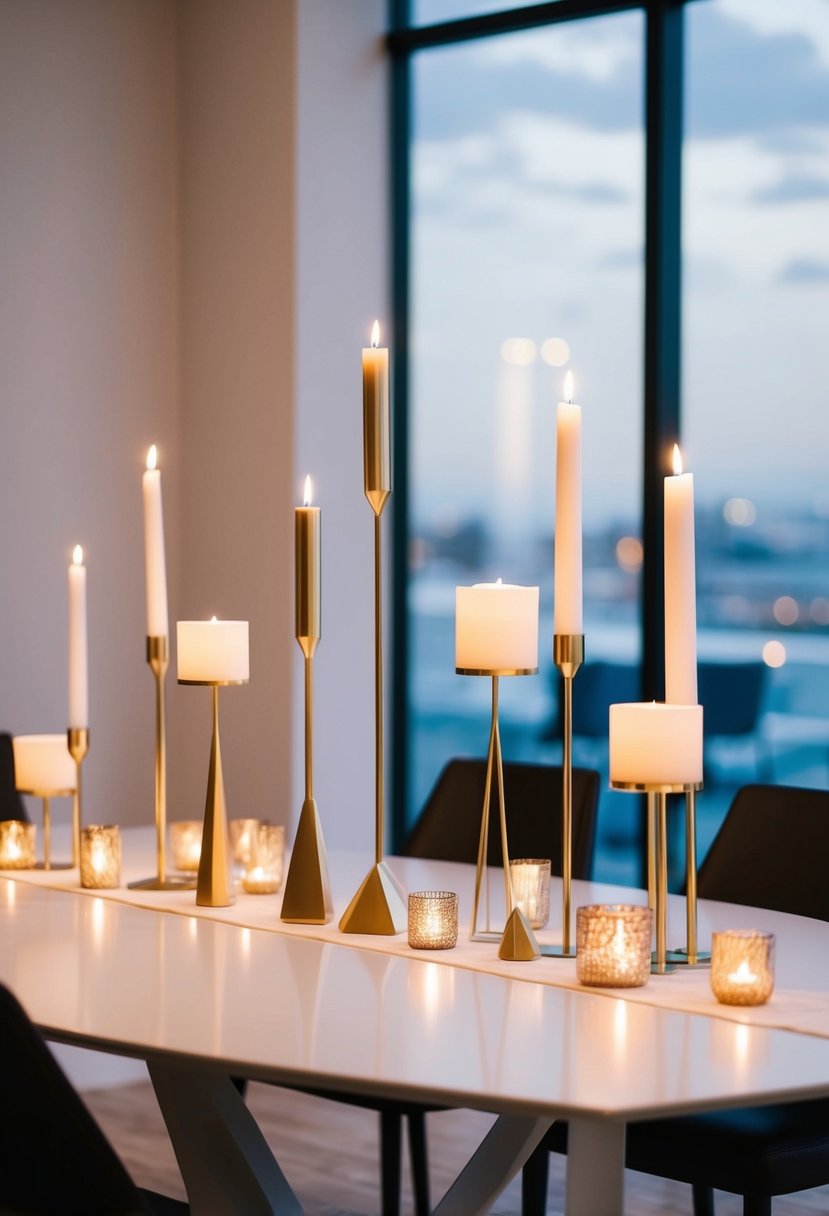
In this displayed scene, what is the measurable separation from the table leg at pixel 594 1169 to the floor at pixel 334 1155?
5.80ft

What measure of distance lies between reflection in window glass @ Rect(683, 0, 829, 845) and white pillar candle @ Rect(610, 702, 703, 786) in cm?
197

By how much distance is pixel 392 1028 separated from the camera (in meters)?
1.55

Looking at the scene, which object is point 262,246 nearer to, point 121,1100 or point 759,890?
point 121,1100

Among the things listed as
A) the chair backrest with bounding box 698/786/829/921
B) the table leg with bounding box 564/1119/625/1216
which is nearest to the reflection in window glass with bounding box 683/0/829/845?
the chair backrest with bounding box 698/786/829/921

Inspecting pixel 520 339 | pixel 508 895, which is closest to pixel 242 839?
pixel 508 895

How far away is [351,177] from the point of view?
167 inches

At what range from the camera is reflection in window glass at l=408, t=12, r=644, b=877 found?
3949 mm

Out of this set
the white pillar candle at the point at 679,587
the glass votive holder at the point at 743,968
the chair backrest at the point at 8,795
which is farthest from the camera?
the chair backrest at the point at 8,795

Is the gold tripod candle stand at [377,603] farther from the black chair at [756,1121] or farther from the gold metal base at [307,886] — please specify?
the black chair at [756,1121]

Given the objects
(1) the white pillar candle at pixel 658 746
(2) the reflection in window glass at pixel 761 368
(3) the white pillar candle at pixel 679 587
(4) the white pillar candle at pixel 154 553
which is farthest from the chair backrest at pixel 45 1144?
(2) the reflection in window glass at pixel 761 368

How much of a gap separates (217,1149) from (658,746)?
699mm

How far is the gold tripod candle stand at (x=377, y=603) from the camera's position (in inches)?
76.0

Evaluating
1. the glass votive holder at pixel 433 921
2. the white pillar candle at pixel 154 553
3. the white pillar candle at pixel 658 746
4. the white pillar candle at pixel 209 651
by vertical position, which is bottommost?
the glass votive holder at pixel 433 921

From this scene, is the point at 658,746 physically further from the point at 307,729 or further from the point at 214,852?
the point at 214,852
